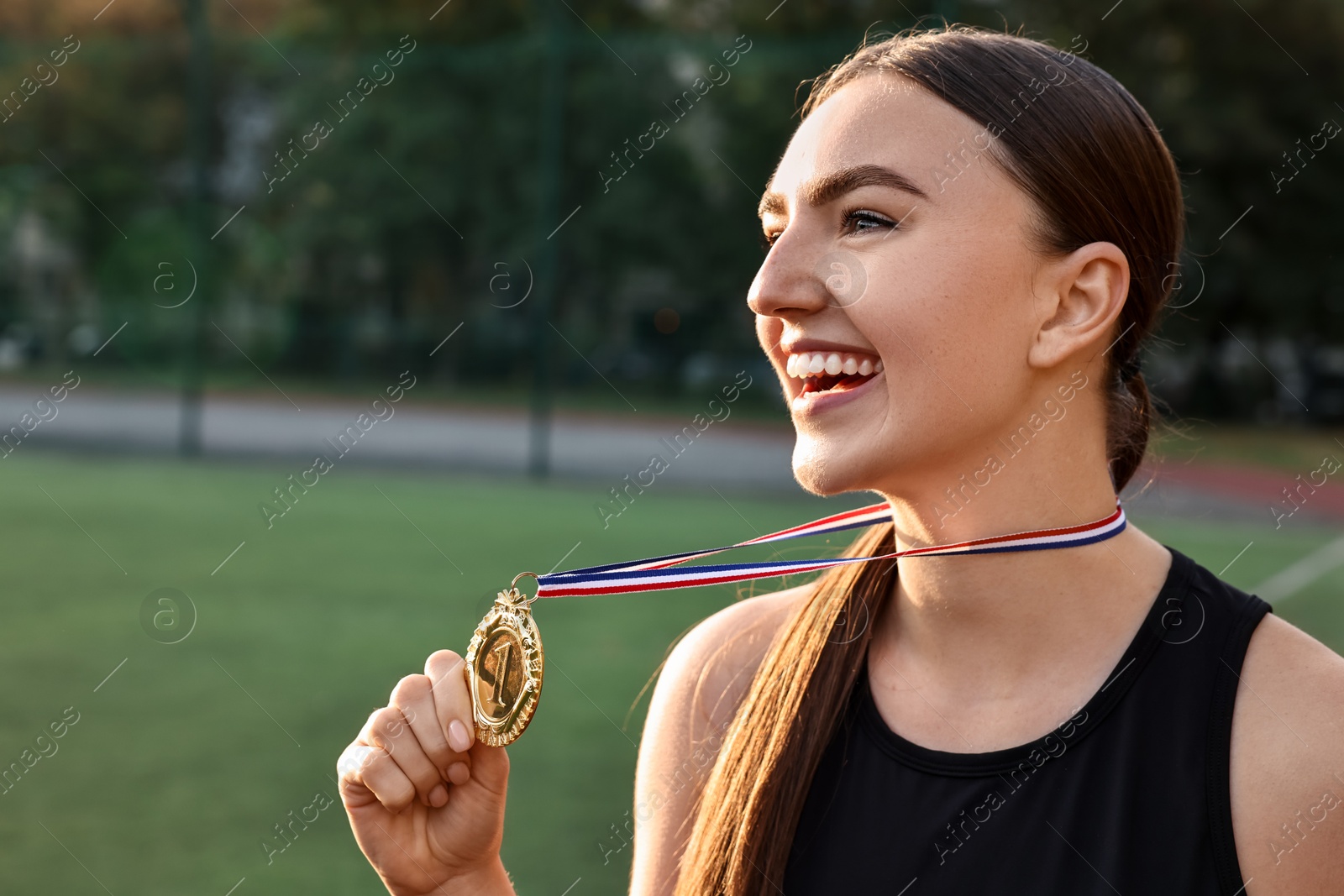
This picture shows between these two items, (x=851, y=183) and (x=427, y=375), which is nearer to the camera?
(x=851, y=183)

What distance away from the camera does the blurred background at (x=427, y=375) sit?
4656 mm

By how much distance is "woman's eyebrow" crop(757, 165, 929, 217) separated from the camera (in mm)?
1634

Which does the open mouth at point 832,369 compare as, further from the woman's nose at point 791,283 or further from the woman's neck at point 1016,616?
the woman's neck at point 1016,616

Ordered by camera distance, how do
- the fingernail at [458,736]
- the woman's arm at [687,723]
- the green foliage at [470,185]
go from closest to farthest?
1. the fingernail at [458,736]
2. the woman's arm at [687,723]
3. the green foliage at [470,185]

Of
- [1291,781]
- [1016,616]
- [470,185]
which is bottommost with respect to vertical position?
[1291,781]

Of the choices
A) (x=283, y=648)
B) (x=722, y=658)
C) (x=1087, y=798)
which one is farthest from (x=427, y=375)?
(x=1087, y=798)

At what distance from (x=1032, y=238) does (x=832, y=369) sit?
304 millimetres

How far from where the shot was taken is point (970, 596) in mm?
1712

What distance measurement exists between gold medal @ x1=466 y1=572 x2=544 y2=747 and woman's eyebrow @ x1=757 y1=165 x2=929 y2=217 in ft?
2.08

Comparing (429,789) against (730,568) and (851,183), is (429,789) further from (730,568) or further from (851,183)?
(851,183)

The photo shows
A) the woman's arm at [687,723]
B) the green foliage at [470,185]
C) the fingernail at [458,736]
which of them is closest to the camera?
the fingernail at [458,736]

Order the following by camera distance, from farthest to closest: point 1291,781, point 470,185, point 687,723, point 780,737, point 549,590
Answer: point 470,185
point 687,723
point 780,737
point 549,590
point 1291,781

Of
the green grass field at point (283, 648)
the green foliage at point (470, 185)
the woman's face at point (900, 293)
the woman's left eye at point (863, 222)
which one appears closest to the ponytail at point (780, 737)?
the woman's face at point (900, 293)

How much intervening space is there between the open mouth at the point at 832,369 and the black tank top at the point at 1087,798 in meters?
0.47
